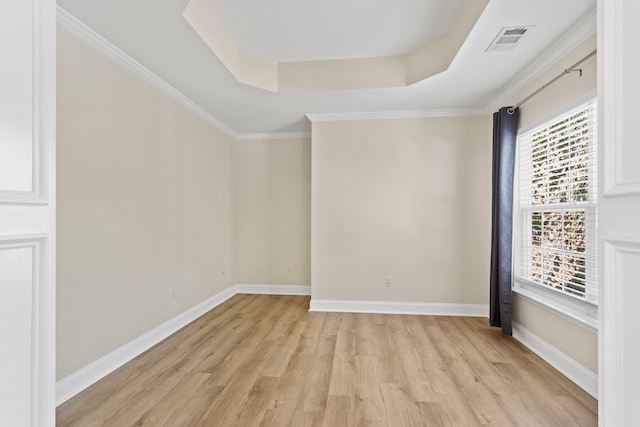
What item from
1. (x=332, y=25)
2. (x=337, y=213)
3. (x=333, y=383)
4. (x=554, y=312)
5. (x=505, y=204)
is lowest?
(x=333, y=383)

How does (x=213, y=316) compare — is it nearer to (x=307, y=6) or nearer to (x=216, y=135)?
(x=216, y=135)

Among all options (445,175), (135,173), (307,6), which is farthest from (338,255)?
(307,6)

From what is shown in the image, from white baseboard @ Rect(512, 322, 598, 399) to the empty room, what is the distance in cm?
2

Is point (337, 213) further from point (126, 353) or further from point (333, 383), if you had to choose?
point (126, 353)

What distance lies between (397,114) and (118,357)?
12.7 feet

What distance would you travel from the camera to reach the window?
2186 mm

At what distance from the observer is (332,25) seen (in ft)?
8.54

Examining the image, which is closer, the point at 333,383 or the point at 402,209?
the point at 333,383

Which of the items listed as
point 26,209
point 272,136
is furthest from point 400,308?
point 26,209

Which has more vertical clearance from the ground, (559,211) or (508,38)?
(508,38)

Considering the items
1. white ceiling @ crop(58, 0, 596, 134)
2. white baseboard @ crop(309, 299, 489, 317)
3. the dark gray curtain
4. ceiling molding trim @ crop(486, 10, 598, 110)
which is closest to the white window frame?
the dark gray curtain

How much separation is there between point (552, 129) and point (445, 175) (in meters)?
1.35

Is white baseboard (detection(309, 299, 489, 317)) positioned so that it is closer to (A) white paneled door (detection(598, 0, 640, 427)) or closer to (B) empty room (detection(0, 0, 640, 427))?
(B) empty room (detection(0, 0, 640, 427))

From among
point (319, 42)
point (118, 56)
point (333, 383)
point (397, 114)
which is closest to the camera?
point (333, 383)
